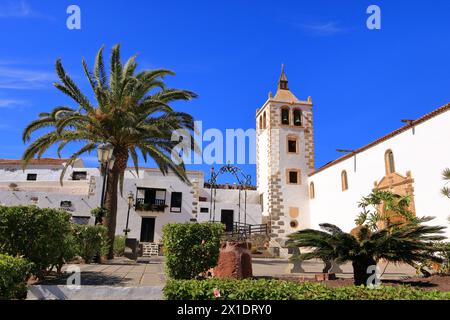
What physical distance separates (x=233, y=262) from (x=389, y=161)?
13370 millimetres

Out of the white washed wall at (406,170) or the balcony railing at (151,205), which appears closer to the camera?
the white washed wall at (406,170)

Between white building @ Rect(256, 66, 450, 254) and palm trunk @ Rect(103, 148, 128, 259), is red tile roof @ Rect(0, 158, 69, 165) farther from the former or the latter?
palm trunk @ Rect(103, 148, 128, 259)

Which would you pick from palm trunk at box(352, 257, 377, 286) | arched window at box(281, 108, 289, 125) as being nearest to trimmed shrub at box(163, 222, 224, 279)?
palm trunk at box(352, 257, 377, 286)

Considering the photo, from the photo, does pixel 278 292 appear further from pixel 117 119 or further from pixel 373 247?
pixel 117 119

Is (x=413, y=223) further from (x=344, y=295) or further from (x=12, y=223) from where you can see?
(x=12, y=223)

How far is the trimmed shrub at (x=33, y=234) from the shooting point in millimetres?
6539

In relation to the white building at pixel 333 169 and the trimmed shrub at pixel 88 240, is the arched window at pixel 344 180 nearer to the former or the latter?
the white building at pixel 333 169

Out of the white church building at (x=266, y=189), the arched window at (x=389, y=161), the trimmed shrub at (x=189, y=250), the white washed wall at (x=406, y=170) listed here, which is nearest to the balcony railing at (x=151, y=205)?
the white church building at (x=266, y=189)

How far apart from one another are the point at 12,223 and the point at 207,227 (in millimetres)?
3616

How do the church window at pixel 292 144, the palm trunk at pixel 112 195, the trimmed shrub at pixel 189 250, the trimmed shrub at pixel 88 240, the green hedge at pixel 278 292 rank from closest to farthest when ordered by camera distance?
the green hedge at pixel 278 292
the trimmed shrub at pixel 189 250
the trimmed shrub at pixel 88 240
the palm trunk at pixel 112 195
the church window at pixel 292 144

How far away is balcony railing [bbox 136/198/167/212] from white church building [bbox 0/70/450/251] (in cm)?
7

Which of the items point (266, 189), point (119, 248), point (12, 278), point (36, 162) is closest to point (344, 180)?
point (266, 189)

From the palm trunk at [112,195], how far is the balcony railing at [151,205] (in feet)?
40.6

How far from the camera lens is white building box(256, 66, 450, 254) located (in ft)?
50.2
